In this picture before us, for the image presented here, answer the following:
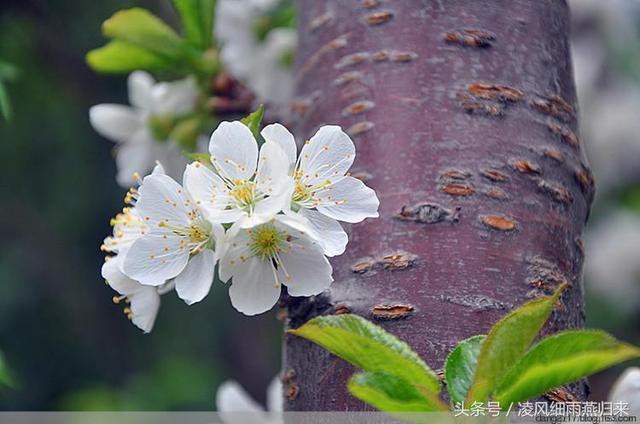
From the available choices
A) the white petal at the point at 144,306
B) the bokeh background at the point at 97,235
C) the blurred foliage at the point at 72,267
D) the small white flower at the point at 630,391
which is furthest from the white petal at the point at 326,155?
the blurred foliage at the point at 72,267

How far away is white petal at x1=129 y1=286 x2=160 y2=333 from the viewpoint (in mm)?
917

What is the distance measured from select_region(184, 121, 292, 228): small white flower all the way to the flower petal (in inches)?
1.9

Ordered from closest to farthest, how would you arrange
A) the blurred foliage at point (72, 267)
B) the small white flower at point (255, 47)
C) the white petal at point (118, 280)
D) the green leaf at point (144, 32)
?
the white petal at point (118, 280) < the green leaf at point (144, 32) < the small white flower at point (255, 47) < the blurred foliage at point (72, 267)

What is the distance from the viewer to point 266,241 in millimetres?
832

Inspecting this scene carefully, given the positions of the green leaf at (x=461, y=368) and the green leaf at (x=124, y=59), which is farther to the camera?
the green leaf at (x=124, y=59)

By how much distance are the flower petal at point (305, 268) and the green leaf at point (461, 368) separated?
Answer: 0.14 m

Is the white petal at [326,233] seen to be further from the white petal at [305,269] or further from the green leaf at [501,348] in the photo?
the green leaf at [501,348]

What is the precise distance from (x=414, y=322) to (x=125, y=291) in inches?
11.8

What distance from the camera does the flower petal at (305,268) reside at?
82cm

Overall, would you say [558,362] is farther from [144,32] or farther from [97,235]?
[97,235]

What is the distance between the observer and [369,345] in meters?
0.71

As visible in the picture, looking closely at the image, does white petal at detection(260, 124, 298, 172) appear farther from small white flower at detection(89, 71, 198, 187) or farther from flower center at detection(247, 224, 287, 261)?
small white flower at detection(89, 71, 198, 187)

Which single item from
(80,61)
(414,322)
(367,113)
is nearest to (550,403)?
(414,322)

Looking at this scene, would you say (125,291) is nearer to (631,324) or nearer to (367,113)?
(367,113)
